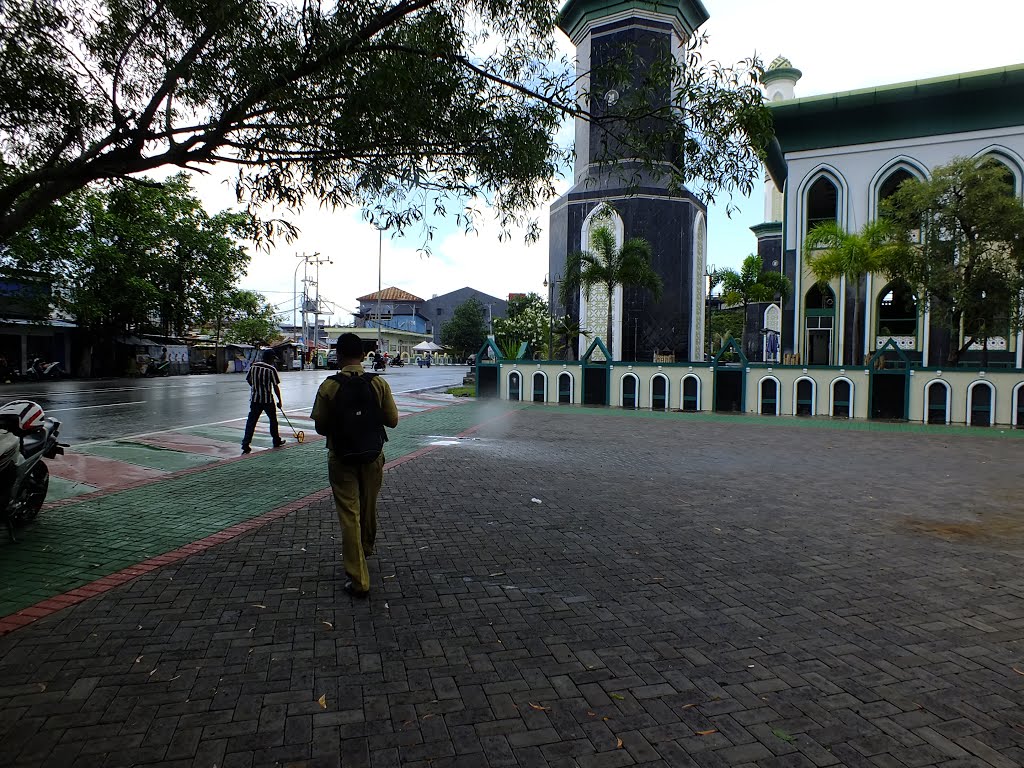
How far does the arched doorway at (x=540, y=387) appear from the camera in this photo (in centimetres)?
2131

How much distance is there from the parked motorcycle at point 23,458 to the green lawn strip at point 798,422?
13.1 meters

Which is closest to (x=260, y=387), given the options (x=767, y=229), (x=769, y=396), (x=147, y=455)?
(x=147, y=455)

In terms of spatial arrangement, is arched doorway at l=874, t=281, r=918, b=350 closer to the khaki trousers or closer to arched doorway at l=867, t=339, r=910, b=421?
arched doorway at l=867, t=339, r=910, b=421

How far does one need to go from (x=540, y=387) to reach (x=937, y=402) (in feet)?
34.8

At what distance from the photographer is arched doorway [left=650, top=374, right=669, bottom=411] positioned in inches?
761

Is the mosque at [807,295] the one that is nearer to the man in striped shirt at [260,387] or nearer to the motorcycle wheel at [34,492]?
Result: the man in striped shirt at [260,387]

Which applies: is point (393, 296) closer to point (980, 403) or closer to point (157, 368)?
point (157, 368)

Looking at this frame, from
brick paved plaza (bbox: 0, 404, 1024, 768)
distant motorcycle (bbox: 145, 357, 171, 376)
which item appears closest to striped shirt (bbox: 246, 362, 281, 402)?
brick paved plaza (bbox: 0, 404, 1024, 768)

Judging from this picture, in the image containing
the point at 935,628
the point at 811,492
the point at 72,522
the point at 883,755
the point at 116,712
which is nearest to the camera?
the point at 883,755

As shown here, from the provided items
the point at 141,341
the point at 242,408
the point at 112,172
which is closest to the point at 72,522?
the point at 112,172

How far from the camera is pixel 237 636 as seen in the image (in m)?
3.79

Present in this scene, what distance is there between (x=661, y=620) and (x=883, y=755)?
150cm

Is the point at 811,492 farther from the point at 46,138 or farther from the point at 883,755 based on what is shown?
the point at 46,138

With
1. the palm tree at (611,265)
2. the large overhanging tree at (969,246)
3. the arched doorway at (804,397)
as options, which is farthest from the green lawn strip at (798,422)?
the palm tree at (611,265)
